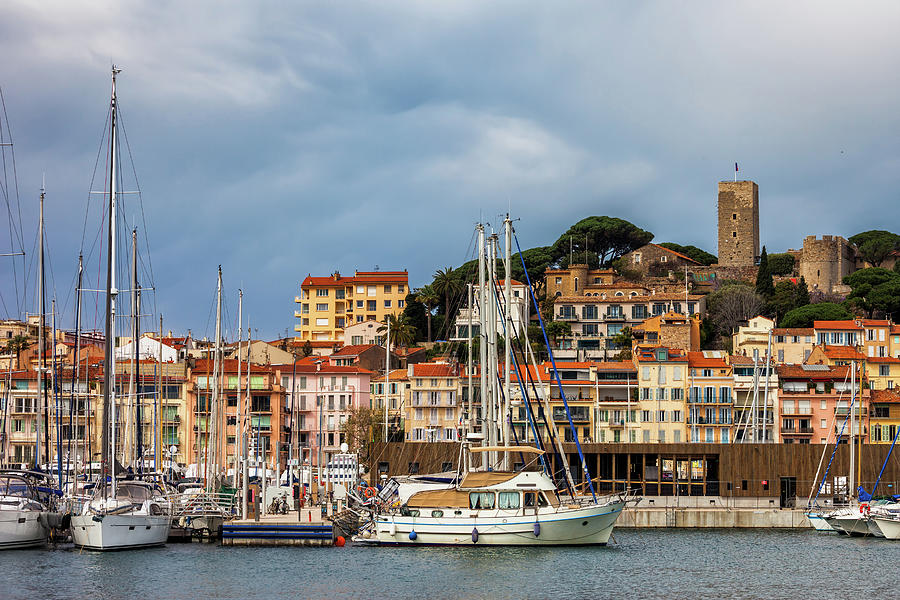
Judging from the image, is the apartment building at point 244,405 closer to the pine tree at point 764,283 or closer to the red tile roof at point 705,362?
the red tile roof at point 705,362

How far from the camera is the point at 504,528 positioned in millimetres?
50688

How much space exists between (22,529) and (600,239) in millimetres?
123663

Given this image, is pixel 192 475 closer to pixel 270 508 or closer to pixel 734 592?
pixel 270 508

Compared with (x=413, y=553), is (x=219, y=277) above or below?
above

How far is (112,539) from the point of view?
48.5 m

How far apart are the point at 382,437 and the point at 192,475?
57.1 feet

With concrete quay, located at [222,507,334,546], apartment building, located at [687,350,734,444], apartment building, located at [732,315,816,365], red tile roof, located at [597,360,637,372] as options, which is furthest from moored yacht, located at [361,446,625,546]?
apartment building, located at [732,315,816,365]

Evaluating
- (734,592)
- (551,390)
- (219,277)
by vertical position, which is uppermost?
(219,277)

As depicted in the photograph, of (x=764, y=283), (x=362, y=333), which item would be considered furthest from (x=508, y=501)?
(x=764, y=283)

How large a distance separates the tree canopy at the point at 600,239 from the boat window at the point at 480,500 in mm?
110970

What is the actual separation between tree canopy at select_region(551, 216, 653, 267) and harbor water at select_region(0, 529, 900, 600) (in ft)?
354

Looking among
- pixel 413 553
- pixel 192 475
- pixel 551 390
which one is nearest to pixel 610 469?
pixel 551 390

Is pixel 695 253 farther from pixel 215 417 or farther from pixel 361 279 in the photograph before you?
pixel 215 417

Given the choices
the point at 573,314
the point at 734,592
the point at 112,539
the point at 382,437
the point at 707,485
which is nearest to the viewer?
the point at 734,592
